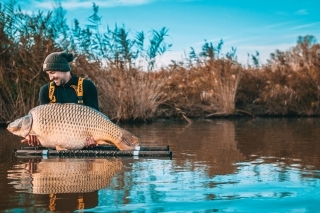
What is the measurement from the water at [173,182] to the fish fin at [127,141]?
0.67ft

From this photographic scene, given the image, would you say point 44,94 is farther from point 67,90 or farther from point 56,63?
point 56,63

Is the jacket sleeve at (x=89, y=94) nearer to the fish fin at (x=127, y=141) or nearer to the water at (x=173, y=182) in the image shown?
the water at (x=173, y=182)

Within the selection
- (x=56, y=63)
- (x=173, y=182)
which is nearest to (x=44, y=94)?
(x=56, y=63)

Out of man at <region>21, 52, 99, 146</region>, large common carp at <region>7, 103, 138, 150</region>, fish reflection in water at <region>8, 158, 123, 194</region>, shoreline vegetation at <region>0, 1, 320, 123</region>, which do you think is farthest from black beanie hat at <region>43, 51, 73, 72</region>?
shoreline vegetation at <region>0, 1, 320, 123</region>

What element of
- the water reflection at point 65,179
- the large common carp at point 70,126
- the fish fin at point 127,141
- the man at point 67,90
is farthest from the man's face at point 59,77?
the fish fin at point 127,141

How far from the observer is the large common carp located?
6051 millimetres

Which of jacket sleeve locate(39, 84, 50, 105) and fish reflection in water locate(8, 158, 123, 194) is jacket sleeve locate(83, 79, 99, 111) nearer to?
jacket sleeve locate(39, 84, 50, 105)

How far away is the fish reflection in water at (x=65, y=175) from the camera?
4.90 metres

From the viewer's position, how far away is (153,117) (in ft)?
51.0

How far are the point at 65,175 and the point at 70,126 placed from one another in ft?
2.35

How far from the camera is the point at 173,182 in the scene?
5176mm

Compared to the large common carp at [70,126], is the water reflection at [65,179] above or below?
below

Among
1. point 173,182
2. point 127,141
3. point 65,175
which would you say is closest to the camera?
point 173,182

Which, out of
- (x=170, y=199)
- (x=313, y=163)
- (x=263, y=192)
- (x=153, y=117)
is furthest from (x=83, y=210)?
(x=153, y=117)
